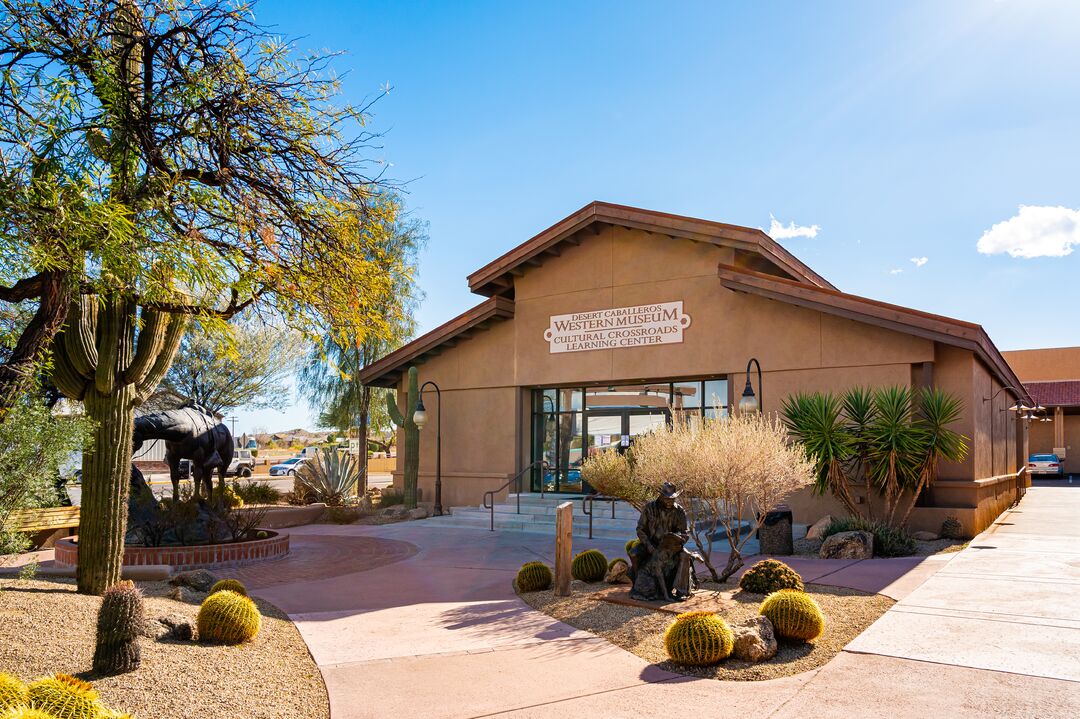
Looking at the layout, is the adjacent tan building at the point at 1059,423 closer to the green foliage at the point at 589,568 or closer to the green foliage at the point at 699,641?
the green foliage at the point at 589,568

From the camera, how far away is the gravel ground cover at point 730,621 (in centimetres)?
685

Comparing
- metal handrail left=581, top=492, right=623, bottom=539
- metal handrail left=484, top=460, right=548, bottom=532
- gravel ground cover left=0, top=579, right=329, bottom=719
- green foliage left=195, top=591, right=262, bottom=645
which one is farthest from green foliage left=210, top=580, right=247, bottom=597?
metal handrail left=484, top=460, right=548, bottom=532

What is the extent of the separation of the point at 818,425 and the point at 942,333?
2.86 metres

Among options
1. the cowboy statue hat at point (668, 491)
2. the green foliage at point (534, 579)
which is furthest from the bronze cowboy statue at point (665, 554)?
the green foliage at point (534, 579)

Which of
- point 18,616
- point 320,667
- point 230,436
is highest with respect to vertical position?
point 230,436

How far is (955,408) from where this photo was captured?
Result: 15.0 m

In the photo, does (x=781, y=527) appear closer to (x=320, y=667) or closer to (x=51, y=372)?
(x=320, y=667)

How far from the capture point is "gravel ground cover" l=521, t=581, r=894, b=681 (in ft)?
22.5

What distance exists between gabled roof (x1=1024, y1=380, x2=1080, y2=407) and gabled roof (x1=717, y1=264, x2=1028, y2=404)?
27.3 metres

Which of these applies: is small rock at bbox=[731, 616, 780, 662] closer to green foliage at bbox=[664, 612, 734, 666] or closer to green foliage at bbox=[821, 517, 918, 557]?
green foliage at bbox=[664, 612, 734, 666]

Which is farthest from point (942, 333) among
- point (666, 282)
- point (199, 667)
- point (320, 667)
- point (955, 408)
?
point (199, 667)

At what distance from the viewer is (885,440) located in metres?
14.4

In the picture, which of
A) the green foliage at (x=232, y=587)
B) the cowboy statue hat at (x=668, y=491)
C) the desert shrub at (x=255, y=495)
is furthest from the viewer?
the desert shrub at (x=255, y=495)

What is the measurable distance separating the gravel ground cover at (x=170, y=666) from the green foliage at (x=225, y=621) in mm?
107
